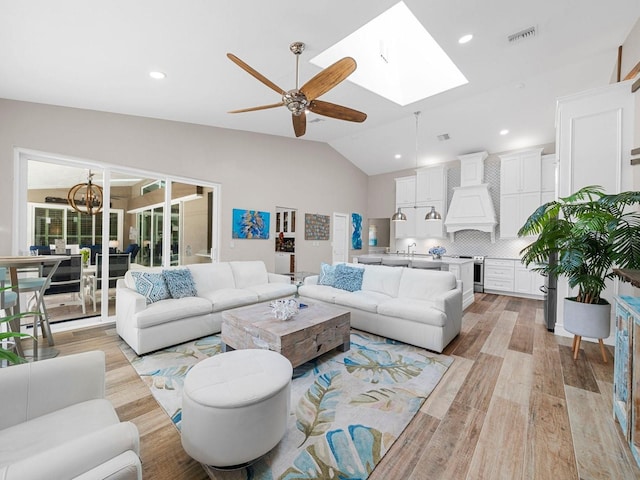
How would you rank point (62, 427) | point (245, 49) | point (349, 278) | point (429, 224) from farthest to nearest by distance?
point (429, 224)
point (349, 278)
point (245, 49)
point (62, 427)

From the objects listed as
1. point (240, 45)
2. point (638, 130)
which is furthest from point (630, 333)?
point (240, 45)

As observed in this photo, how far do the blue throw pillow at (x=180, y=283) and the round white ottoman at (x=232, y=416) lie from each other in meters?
2.07

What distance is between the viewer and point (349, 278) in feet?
13.6

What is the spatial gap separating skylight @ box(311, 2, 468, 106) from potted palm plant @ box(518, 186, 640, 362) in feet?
8.51

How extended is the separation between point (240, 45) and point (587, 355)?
15.8 feet

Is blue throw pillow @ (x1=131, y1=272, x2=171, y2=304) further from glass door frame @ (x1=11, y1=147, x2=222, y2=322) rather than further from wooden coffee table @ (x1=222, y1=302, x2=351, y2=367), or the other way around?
glass door frame @ (x1=11, y1=147, x2=222, y2=322)

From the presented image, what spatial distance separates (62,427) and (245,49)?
321cm

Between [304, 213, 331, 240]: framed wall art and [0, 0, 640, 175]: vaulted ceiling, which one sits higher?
[0, 0, 640, 175]: vaulted ceiling

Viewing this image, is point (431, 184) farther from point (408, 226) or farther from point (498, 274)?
point (498, 274)

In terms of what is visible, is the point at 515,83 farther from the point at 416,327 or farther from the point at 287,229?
the point at 287,229

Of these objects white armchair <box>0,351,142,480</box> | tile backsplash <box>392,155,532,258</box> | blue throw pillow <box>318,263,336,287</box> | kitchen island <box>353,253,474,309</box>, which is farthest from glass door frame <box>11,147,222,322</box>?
tile backsplash <box>392,155,532,258</box>

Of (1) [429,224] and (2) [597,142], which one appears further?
(1) [429,224]

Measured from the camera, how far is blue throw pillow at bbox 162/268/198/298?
344 cm

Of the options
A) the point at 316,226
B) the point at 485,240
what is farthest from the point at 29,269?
the point at 485,240
